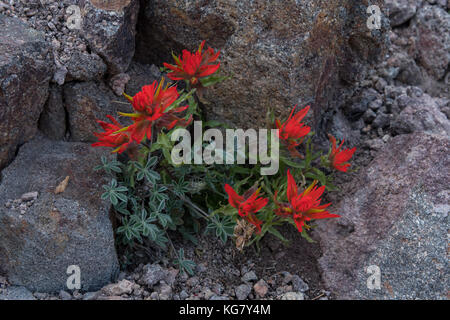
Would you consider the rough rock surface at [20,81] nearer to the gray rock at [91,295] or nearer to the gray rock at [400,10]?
the gray rock at [91,295]

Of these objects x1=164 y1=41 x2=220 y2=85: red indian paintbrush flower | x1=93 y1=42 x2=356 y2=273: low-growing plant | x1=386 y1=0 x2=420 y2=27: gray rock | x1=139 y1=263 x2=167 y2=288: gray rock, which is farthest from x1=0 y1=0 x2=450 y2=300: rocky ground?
x1=386 y1=0 x2=420 y2=27: gray rock

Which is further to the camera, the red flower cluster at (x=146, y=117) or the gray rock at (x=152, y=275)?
the gray rock at (x=152, y=275)

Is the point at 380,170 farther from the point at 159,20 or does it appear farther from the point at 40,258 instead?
the point at 40,258

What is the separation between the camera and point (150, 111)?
1.83m

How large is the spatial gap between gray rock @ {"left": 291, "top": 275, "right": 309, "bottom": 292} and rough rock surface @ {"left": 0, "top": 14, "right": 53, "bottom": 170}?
4.42 feet

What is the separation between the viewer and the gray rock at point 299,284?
2.21 metres

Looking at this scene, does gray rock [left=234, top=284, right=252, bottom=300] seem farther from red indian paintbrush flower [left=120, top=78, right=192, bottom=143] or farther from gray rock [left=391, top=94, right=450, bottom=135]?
gray rock [left=391, top=94, right=450, bottom=135]

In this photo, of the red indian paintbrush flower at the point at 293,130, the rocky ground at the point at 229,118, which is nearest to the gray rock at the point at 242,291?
the rocky ground at the point at 229,118

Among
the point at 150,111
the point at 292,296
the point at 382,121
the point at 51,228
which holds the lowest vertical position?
the point at 292,296

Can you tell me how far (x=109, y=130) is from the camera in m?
1.95

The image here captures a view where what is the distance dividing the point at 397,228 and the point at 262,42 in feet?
3.37

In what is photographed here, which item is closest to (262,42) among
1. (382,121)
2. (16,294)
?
(382,121)

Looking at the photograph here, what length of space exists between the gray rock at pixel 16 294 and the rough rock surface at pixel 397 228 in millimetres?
1247

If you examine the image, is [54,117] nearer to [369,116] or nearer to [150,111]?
[150,111]
